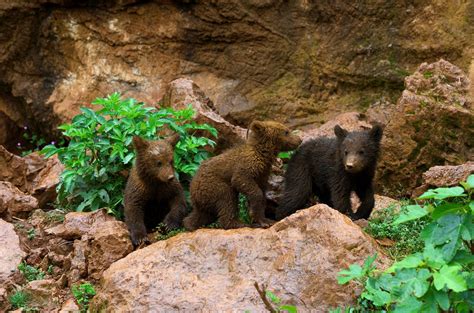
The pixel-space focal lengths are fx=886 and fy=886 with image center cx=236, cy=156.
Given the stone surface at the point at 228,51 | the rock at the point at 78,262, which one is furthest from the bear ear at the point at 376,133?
the stone surface at the point at 228,51

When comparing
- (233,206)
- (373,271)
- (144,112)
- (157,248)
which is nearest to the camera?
(373,271)

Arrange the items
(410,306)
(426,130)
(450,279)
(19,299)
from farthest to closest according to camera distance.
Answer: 1. (426,130)
2. (19,299)
3. (410,306)
4. (450,279)

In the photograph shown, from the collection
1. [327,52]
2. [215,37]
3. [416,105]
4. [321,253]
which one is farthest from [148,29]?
[321,253]

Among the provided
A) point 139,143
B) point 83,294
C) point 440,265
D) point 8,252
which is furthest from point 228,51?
point 440,265

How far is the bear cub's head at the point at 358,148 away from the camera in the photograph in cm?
970

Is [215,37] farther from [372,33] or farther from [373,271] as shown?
[373,271]

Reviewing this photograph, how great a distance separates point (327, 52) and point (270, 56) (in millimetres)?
886

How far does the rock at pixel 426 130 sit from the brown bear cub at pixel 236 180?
1.98m

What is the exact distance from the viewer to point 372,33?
13.4 metres

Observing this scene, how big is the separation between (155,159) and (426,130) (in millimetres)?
3524

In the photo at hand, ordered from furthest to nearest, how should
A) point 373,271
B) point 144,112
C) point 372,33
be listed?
point 372,33, point 144,112, point 373,271

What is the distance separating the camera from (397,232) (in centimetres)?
940

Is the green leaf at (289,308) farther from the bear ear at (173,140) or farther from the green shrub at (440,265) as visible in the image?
the bear ear at (173,140)

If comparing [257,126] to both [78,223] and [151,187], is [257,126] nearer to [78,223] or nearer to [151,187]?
[151,187]
